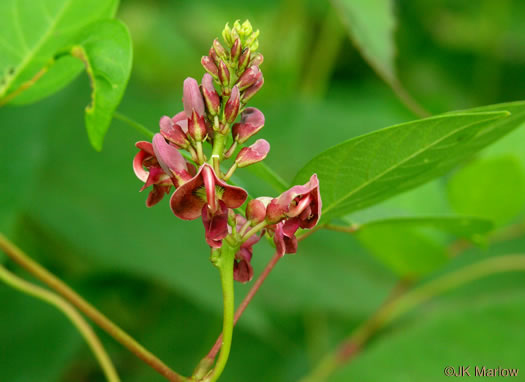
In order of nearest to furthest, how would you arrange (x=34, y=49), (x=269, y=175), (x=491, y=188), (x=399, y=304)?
(x=269, y=175) < (x=34, y=49) < (x=491, y=188) < (x=399, y=304)

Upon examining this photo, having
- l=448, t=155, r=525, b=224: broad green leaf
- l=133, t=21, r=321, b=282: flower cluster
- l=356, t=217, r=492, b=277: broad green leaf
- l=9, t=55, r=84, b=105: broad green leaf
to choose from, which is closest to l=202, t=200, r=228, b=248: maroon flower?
l=133, t=21, r=321, b=282: flower cluster

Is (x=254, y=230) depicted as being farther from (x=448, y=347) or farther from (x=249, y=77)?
(x=448, y=347)

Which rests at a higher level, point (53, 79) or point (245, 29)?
point (245, 29)

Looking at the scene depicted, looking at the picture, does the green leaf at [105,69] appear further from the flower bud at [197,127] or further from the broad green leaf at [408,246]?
the broad green leaf at [408,246]

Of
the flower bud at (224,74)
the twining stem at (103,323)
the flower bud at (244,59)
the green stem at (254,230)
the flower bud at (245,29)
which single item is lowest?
the twining stem at (103,323)

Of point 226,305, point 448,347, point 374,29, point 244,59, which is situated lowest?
point 448,347

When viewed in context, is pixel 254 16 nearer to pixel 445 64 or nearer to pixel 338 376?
pixel 445 64

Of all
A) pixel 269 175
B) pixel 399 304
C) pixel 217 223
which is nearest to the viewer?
pixel 217 223

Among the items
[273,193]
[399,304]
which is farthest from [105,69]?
[399,304]

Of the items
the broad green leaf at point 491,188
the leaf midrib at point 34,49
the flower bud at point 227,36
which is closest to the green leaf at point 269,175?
the flower bud at point 227,36
